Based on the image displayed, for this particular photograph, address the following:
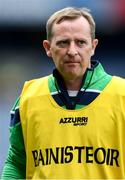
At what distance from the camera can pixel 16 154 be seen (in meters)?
3.91

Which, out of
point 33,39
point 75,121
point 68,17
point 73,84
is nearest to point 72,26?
point 68,17

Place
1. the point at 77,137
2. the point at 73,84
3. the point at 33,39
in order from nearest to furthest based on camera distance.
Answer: the point at 77,137
the point at 73,84
the point at 33,39

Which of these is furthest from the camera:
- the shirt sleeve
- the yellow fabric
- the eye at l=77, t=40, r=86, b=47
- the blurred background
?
the blurred background

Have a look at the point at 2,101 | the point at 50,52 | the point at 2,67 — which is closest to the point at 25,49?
the point at 2,67

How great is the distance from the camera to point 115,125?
12.2 ft

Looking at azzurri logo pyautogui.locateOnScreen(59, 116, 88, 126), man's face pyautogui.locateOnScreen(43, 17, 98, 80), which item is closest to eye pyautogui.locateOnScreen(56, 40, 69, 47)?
man's face pyautogui.locateOnScreen(43, 17, 98, 80)

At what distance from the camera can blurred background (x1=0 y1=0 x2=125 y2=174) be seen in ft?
40.1

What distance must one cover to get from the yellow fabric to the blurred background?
7.92 metres

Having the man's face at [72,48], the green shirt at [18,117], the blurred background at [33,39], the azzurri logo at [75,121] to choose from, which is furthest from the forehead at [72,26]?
the blurred background at [33,39]

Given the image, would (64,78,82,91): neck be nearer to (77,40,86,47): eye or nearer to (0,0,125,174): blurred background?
(77,40,86,47): eye

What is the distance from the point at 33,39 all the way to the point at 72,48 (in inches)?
366

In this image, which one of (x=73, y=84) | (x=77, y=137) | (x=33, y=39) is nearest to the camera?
(x=77, y=137)

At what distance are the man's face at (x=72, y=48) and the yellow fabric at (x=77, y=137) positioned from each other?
0.16m

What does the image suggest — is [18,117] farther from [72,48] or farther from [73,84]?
[72,48]
